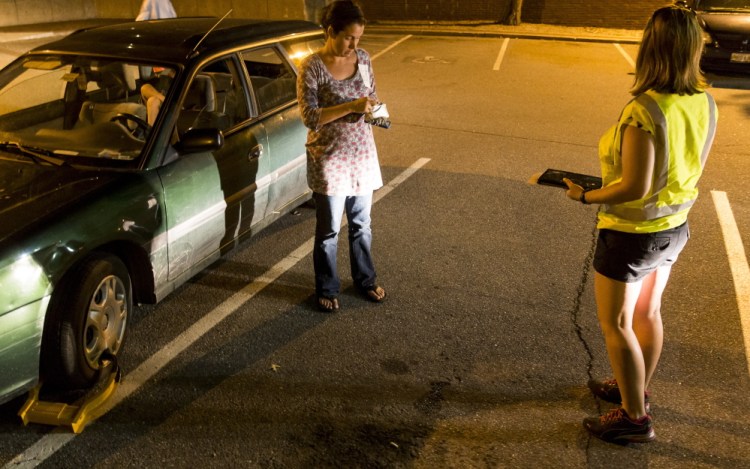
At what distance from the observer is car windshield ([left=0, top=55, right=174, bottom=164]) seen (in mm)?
3850

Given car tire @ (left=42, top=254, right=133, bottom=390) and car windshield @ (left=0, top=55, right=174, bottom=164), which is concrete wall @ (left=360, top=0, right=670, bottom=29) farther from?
car tire @ (left=42, top=254, right=133, bottom=390)

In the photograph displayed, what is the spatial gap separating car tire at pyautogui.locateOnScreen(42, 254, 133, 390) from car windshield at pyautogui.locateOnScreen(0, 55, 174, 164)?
0.75 metres

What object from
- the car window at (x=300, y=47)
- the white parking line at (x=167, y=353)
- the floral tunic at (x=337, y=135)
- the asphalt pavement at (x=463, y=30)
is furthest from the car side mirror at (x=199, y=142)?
the asphalt pavement at (x=463, y=30)

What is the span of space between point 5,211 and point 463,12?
18.3 m

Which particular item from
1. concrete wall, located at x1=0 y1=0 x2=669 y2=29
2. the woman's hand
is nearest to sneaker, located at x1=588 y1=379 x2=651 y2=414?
the woman's hand

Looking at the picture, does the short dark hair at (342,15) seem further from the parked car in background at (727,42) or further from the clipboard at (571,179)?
the parked car in background at (727,42)

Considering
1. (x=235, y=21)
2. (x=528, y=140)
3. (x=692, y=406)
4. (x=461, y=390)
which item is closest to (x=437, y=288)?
(x=461, y=390)

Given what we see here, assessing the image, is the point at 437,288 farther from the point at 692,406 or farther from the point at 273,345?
the point at 692,406

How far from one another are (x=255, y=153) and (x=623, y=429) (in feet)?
9.04

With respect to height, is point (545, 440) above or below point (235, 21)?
below

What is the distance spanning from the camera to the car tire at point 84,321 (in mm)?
3092

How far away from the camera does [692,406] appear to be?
3352 millimetres

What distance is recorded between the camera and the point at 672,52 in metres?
2.55

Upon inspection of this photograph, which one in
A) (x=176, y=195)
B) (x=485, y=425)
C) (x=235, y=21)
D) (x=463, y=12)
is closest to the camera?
(x=485, y=425)
